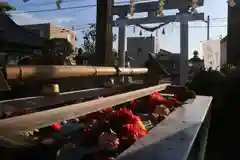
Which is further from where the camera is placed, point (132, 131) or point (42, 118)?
point (132, 131)

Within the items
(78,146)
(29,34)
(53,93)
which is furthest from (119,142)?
(29,34)

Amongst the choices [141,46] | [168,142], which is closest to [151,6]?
[141,46]

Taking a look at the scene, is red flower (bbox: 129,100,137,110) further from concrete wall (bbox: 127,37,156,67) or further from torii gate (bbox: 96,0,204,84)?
concrete wall (bbox: 127,37,156,67)

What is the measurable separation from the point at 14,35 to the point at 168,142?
9.71 metres

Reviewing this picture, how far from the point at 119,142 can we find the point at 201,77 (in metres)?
5.32

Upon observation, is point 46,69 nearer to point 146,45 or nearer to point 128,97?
point 128,97

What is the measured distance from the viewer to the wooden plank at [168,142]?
140 cm

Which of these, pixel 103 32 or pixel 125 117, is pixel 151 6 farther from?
pixel 125 117

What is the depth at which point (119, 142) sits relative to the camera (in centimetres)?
181

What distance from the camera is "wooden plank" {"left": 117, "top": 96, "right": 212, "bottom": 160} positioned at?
54.9 inches

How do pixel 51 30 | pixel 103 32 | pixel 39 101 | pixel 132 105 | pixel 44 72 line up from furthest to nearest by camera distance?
pixel 51 30
pixel 103 32
pixel 132 105
pixel 39 101
pixel 44 72

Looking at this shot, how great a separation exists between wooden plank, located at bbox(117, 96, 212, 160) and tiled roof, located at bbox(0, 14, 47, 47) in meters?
8.13

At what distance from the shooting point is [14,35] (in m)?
10.4

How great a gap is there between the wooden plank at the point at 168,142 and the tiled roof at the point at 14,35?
8130 mm
